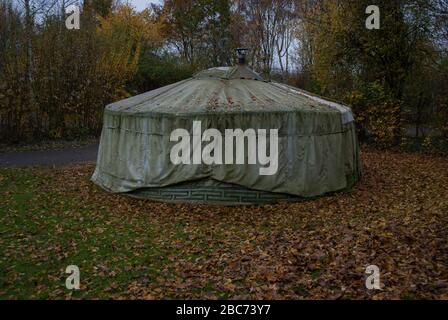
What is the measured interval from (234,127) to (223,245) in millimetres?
2867

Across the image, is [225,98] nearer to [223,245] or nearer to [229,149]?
[229,149]

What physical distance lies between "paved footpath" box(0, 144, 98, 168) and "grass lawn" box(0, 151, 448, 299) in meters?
3.11

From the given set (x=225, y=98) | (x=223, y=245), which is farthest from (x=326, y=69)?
(x=223, y=245)

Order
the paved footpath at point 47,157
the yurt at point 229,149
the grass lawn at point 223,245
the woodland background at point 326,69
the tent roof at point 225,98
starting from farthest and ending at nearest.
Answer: the woodland background at point 326,69 → the paved footpath at point 47,157 → the tent roof at point 225,98 → the yurt at point 229,149 → the grass lawn at point 223,245

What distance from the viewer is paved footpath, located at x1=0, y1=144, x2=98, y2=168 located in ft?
39.7

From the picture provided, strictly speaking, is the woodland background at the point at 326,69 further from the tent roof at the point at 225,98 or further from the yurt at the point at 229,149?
the yurt at the point at 229,149

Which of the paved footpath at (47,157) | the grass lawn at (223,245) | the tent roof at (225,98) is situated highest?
the tent roof at (225,98)

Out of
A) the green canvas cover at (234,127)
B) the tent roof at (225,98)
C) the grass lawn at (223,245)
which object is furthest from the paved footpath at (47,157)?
the tent roof at (225,98)

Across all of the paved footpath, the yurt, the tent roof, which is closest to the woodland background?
the paved footpath

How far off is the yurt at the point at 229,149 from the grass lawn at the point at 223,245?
0.34m

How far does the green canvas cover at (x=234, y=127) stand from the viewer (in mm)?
8156

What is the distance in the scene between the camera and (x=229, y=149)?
816cm
